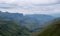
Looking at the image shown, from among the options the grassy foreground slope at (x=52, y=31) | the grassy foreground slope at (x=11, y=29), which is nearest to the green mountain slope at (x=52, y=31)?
the grassy foreground slope at (x=52, y=31)

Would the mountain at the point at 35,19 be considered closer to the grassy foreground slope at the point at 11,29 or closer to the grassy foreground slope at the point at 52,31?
the grassy foreground slope at the point at 11,29

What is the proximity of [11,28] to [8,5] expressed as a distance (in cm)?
37

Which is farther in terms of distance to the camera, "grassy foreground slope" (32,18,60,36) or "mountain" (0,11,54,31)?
"mountain" (0,11,54,31)

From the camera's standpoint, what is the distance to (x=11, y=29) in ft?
3.14

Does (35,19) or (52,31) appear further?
(35,19)

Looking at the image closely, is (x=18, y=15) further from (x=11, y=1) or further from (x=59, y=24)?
(x=59, y=24)

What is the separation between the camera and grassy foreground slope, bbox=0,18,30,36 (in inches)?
36.2

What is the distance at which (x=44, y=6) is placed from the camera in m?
1.12

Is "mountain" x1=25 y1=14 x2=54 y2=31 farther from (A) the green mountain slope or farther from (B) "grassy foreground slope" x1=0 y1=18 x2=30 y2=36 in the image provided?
(A) the green mountain slope

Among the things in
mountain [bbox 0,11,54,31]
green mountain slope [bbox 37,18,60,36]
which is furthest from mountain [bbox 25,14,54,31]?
green mountain slope [bbox 37,18,60,36]

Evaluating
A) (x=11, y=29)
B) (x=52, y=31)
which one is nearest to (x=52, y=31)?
(x=52, y=31)

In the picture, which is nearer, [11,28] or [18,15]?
[11,28]

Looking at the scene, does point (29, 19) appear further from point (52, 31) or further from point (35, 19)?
point (52, 31)

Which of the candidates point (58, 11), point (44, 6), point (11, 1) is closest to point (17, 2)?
point (11, 1)
